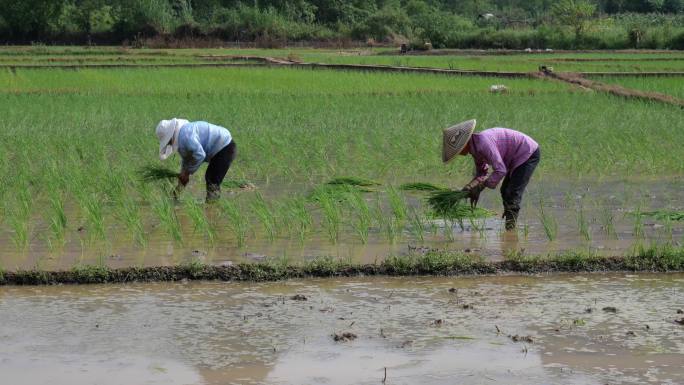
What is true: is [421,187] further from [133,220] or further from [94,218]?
[94,218]

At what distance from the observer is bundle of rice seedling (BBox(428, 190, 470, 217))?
20.4 feet

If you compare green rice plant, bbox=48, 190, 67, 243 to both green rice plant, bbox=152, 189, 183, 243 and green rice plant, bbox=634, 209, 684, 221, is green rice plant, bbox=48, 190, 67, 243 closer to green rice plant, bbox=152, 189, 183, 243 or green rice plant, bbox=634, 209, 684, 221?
green rice plant, bbox=152, 189, 183, 243

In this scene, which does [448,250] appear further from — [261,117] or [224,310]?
[261,117]

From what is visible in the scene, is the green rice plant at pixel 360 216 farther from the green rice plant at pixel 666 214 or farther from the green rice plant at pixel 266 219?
the green rice plant at pixel 666 214

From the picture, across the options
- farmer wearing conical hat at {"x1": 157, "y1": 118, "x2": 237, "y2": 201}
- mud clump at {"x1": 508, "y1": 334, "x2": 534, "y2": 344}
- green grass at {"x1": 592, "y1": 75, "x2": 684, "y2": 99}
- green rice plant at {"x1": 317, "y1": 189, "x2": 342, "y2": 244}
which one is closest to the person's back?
farmer wearing conical hat at {"x1": 157, "y1": 118, "x2": 237, "y2": 201}

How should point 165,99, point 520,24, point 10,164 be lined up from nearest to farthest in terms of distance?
point 10,164 < point 165,99 < point 520,24

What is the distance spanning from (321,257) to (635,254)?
5.17ft

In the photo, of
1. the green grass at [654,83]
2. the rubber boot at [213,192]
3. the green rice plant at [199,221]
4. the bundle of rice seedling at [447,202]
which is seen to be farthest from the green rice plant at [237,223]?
the green grass at [654,83]

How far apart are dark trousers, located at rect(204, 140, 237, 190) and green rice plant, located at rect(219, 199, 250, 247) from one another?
0.72 m

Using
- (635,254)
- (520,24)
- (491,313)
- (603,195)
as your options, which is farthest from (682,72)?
(520,24)

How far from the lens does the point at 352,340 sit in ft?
13.6

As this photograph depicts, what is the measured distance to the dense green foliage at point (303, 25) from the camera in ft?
111

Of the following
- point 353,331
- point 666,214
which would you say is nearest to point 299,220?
point 353,331

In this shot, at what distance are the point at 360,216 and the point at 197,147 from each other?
1.14 metres
